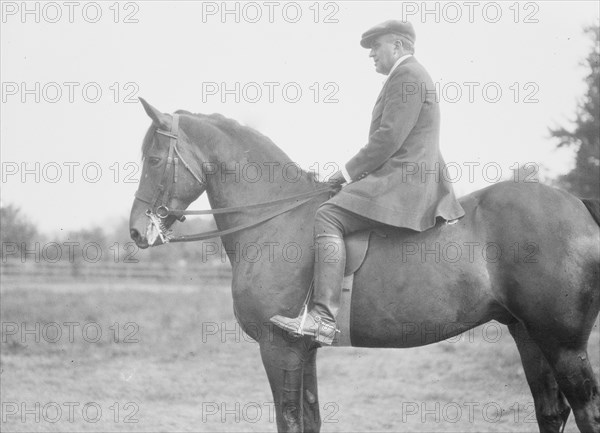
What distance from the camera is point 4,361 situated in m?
12.4

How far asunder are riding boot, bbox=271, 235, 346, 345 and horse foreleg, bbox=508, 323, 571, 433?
1722mm

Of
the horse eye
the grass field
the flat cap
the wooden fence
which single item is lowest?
the wooden fence

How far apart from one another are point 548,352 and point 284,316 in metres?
1.96

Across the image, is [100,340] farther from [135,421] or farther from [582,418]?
[582,418]

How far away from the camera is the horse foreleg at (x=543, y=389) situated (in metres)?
5.43

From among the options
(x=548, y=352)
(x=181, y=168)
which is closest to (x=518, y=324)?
(x=548, y=352)

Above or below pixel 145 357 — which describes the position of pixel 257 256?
above

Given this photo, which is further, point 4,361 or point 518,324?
point 4,361

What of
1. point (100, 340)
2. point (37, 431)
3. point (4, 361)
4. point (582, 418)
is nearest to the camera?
point (582, 418)

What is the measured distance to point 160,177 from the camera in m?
5.30

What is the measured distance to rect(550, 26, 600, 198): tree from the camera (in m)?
10.5

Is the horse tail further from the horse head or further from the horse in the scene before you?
the horse head

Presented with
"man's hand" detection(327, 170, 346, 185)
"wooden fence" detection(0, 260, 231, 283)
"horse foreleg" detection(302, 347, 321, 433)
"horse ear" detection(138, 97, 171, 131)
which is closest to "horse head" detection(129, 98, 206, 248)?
"horse ear" detection(138, 97, 171, 131)

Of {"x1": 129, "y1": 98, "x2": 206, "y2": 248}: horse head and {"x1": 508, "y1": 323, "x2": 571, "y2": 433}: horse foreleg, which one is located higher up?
{"x1": 129, "y1": 98, "x2": 206, "y2": 248}: horse head
